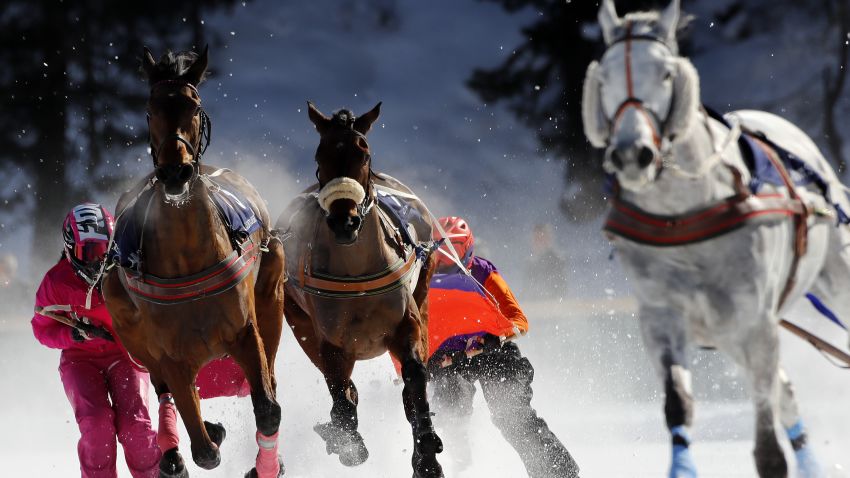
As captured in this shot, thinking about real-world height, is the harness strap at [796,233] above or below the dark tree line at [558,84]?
below

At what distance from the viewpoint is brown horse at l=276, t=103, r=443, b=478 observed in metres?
4.49

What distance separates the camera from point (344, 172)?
4.41m

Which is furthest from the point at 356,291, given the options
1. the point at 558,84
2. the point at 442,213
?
the point at 442,213

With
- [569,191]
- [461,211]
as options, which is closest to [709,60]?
[569,191]

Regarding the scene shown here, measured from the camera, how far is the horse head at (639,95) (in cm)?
278

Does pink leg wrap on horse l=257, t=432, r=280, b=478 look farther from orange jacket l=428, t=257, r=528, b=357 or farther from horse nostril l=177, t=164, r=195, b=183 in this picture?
horse nostril l=177, t=164, r=195, b=183

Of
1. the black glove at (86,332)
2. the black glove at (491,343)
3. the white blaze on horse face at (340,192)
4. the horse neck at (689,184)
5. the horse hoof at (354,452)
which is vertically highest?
the white blaze on horse face at (340,192)

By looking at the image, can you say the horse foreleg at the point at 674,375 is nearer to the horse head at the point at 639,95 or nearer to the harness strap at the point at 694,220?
the harness strap at the point at 694,220

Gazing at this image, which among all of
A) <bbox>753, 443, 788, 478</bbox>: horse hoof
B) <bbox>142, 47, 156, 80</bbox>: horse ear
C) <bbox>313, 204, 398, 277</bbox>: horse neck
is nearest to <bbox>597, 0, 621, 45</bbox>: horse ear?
<bbox>753, 443, 788, 478</bbox>: horse hoof

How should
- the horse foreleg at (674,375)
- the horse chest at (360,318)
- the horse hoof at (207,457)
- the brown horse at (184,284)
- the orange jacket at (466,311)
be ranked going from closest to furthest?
1. the horse foreleg at (674,375)
2. the brown horse at (184,284)
3. the horse hoof at (207,457)
4. the horse chest at (360,318)
5. the orange jacket at (466,311)

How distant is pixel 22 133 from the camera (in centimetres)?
1142

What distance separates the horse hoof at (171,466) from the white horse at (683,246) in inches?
85.3

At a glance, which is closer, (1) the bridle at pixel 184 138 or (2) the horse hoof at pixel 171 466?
(1) the bridle at pixel 184 138

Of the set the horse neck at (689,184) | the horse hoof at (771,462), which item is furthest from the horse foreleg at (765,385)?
the horse neck at (689,184)
